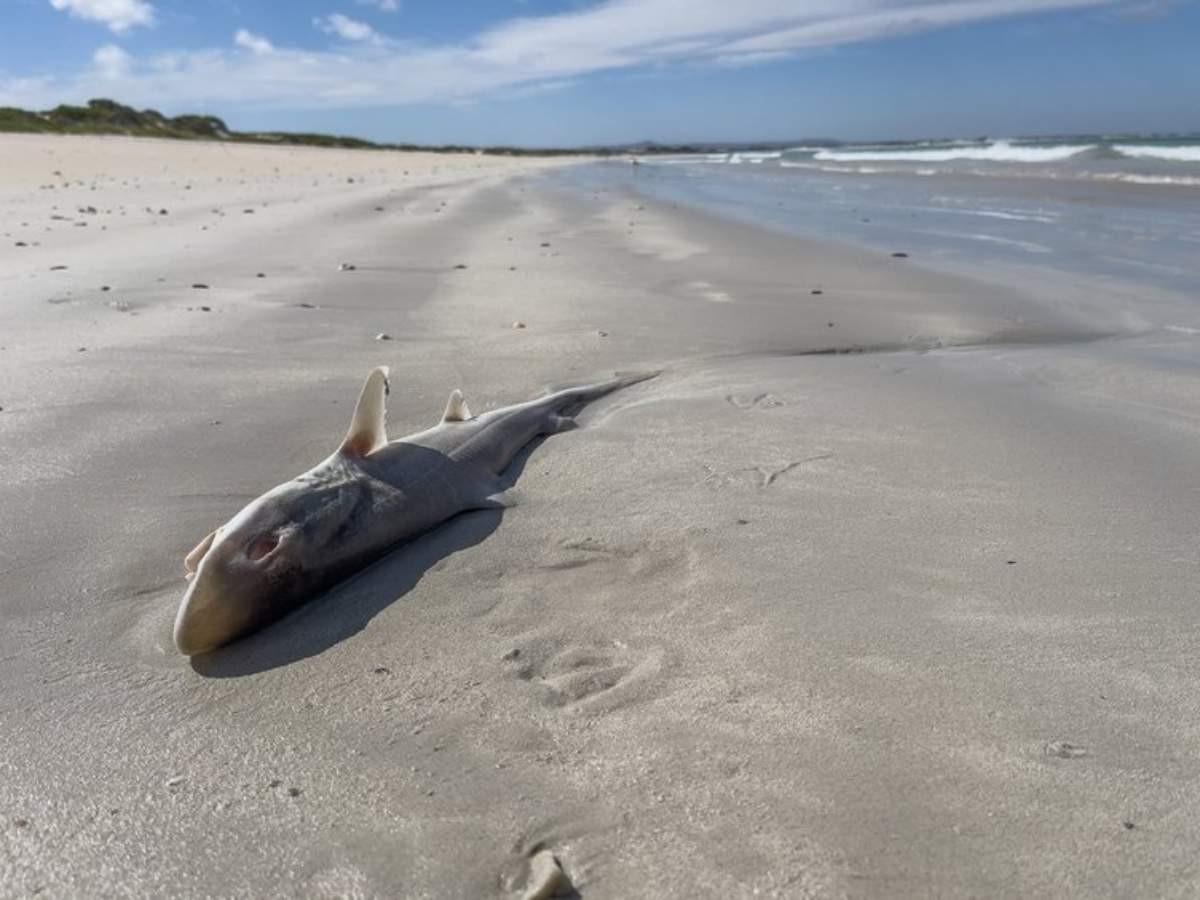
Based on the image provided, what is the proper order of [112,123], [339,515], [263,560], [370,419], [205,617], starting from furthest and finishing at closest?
[112,123] → [370,419] → [339,515] → [263,560] → [205,617]

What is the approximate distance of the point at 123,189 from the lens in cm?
2002

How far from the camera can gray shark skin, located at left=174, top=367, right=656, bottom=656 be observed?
2920 mm

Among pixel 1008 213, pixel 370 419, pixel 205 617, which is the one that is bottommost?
pixel 1008 213

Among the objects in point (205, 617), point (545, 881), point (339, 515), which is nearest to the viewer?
point (545, 881)

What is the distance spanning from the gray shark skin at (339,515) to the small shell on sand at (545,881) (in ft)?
4.38

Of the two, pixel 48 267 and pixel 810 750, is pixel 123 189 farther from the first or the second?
pixel 810 750

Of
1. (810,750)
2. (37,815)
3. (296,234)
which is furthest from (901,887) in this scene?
(296,234)

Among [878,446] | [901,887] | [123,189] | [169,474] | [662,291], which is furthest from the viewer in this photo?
[123,189]

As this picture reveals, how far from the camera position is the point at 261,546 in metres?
3.08

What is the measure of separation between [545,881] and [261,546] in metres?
1.55

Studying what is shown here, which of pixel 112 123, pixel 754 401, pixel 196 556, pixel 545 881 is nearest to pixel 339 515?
pixel 196 556

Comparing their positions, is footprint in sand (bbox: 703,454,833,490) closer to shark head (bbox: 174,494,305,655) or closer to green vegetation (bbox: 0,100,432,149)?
shark head (bbox: 174,494,305,655)

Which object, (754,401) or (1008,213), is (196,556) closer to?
(754,401)

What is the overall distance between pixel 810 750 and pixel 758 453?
2.20 metres
